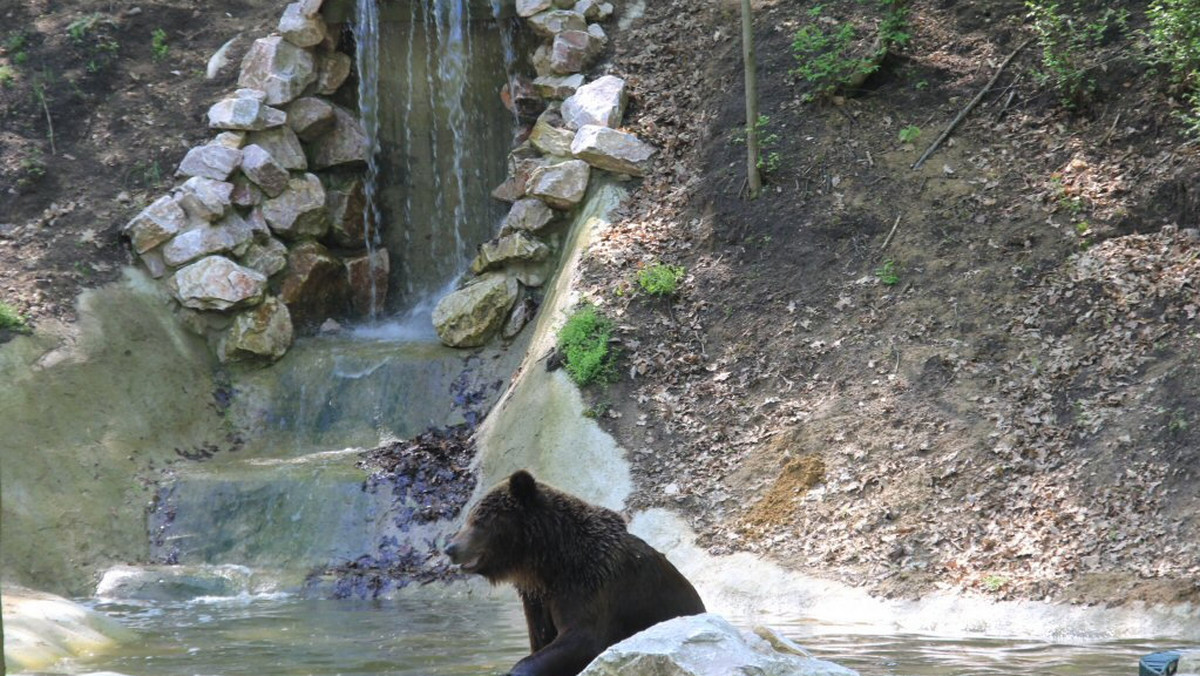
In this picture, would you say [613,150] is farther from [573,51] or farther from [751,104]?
[573,51]

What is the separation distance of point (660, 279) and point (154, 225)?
22.9 ft

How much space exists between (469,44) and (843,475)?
10441mm

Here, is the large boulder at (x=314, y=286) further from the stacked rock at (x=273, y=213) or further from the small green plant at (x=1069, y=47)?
the small green plant at (x=1069, y=47)

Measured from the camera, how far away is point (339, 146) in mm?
18172

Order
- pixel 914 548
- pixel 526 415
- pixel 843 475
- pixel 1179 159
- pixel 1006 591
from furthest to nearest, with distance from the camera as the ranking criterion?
1. pixel 526 415
2. pixel 1179 159
3. pixel 843 475
4. pixel 914 548
5. pixel 1006 591

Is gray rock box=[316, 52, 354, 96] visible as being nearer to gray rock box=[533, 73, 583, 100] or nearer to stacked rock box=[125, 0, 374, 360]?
stacked rock box=[125, 0, 374, 360]

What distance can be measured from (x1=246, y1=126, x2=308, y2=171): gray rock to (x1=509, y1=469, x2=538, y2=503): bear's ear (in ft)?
37.2

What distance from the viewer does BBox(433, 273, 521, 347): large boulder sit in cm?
1622

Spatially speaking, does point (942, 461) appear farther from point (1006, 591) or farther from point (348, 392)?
point (348, 392)

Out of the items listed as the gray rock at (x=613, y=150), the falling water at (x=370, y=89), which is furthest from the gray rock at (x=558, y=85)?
the falling water at (x=370, y=89)

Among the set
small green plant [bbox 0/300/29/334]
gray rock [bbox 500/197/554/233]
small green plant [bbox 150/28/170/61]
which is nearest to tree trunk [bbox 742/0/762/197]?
gray rock [bbox 500/197/554/233]

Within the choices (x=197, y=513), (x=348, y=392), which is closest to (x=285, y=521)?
Result: (x=197, y=513)

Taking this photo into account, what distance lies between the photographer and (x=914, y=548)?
1055 cm

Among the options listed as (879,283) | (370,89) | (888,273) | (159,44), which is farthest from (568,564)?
(159,44)
